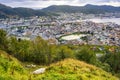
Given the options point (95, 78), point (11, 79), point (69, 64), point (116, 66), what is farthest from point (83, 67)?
point (116, 66)

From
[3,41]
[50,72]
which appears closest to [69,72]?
[50,72]

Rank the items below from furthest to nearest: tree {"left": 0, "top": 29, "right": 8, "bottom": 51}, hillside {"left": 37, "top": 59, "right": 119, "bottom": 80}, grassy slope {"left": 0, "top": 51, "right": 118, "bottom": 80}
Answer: tree {"left": 0, "top": 29, "right": 8, "bottom": 51}
hillside {"left": 37, "top": 59, "right": 119, "bottom": 80}
grassy slope {"left": 0, "top": 51, "right": 118, "bottom": 80}

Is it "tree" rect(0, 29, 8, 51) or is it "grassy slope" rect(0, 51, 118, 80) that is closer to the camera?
"grassy slope" rect(0, 51, 118, 80)

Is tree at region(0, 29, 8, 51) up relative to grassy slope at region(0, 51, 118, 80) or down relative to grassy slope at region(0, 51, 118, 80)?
down

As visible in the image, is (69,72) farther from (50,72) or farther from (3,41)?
(3,41)

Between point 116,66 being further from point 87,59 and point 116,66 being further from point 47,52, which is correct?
point 47,52

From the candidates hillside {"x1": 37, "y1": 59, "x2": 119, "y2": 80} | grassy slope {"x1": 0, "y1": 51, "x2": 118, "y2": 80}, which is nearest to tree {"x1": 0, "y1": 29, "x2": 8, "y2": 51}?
hillside {"x1": 37, "y1": 59, "x2": 119, "y2": 80}

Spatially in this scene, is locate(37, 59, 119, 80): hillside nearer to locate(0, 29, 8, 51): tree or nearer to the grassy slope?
the grassy slope

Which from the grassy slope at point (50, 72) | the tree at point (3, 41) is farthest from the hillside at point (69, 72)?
the tree at point (3, 41)

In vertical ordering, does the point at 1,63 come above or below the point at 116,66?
above

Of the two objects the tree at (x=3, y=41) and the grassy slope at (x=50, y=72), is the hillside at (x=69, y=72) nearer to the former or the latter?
the grassy slope at (x=50, y=72)

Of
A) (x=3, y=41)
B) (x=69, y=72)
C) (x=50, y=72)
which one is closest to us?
(x=50, y=72)
